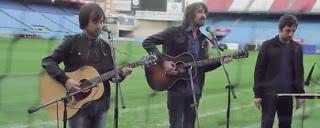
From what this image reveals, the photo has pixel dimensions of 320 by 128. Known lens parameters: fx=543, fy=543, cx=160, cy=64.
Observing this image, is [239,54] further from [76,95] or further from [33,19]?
[33,19]

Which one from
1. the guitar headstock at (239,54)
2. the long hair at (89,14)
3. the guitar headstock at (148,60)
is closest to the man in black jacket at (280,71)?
the guitar headstock at (239,54)

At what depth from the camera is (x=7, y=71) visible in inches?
465

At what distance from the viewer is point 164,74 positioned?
15.0 feet

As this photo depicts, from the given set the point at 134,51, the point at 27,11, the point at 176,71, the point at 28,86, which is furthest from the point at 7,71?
the point at 27,11

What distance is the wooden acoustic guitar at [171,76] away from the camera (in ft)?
14.6

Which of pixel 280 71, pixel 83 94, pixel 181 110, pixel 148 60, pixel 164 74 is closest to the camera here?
pixel 83 94

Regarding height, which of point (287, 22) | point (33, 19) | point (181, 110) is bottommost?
point (181, 110)

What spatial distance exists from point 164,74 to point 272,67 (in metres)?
1.01

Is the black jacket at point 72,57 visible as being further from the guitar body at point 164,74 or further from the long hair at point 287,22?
the long hair at point 287,22

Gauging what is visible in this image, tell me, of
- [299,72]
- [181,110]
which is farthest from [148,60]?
A: [299,72]

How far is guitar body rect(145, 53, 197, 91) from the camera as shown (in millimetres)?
4469

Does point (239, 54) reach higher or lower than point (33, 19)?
higher

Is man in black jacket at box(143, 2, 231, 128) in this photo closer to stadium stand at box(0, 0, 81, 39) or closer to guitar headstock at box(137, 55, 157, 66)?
guitar headstock at box(137, 55, 157, 66)

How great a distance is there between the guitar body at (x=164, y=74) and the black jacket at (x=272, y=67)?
75cm
